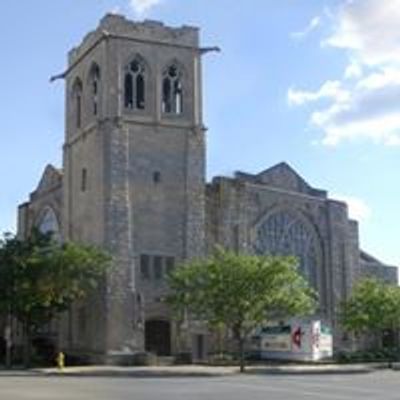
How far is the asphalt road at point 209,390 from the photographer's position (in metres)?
29.4

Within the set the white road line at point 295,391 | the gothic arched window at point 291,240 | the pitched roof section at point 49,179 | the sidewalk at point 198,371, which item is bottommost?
the white road line at point 295,391

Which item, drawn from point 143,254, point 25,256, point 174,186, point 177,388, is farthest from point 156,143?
point 177,388

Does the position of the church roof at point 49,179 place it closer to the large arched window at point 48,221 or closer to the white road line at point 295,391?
the large arched window at point 48,221

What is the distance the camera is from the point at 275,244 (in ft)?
242

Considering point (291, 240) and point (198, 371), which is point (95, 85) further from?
point (198, 371)

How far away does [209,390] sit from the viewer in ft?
108

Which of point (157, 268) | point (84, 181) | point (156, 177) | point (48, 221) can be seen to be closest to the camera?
point (157, 268)

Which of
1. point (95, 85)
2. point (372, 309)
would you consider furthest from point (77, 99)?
point (372, 309)

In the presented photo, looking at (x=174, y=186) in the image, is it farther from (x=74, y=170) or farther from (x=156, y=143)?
(x=74, y=170)

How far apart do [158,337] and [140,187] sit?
9.33 m

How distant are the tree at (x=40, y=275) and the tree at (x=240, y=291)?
5.49m

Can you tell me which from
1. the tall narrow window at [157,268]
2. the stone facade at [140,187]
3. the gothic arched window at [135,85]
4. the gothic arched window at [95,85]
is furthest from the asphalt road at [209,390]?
the gothic arched window at [95,85]

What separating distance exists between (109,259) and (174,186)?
7.86 m

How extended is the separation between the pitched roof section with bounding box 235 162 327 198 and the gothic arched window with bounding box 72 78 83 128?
1192cm
